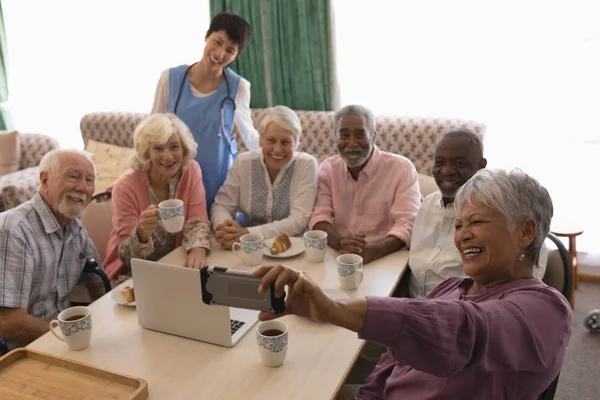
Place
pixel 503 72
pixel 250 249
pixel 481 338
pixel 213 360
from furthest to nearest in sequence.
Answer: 1. pixel 503 72
2. pixel 250 249
3. pixel 213 360
4. pixel 481 338

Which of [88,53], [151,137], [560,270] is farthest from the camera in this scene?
[88,53]

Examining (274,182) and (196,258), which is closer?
(196,258)

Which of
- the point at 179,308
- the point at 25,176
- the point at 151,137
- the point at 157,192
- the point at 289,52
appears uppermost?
the point at 289,52

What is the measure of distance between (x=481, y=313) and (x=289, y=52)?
3362 mm

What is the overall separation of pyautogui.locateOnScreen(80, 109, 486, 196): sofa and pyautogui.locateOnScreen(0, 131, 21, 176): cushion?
0.64 m

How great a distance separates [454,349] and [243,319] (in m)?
0.83

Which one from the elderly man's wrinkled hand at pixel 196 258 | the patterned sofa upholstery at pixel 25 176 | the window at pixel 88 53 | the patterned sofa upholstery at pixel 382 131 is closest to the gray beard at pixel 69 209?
the elderly man's wrinkled hand at pixel 196 258

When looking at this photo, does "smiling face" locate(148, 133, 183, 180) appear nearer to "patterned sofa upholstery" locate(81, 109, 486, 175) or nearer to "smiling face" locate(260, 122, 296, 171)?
"smiling face" locate(260, 122, 296, 171)

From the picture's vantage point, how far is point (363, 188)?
8.95 feet

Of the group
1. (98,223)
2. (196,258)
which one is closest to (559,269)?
(196,258)

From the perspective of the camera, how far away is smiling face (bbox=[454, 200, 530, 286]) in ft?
4.51

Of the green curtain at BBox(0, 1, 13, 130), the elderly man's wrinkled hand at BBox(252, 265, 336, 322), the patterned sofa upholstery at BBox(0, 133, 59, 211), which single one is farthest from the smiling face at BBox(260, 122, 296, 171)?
the green curtain at BBox(0, 1, 13, 130)

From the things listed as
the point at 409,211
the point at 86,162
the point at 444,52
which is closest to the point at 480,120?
the point at 444,52

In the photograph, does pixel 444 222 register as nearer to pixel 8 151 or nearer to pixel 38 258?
pixel 38 258
